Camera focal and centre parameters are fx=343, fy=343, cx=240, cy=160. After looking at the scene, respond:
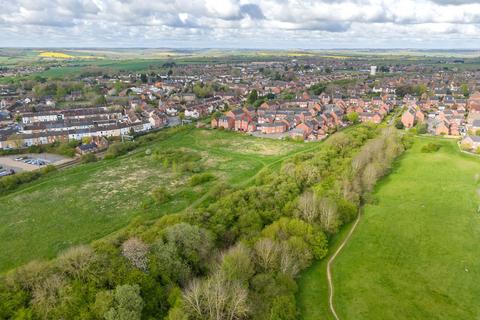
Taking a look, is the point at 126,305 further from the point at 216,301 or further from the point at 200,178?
the point at 200,178

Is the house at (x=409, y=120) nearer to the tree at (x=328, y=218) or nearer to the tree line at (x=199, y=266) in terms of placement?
the tree line at (x=199, y=266)

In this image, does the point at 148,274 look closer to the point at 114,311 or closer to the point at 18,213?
the point at 114,311

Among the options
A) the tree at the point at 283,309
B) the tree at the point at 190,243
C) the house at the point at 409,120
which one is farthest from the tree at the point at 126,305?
the house at the point at 409,120

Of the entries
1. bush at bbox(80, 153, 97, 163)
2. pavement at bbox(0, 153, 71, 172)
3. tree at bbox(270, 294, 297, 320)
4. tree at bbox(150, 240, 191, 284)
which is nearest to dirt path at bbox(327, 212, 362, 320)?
tree at bbox(270, 294, 297, 320)

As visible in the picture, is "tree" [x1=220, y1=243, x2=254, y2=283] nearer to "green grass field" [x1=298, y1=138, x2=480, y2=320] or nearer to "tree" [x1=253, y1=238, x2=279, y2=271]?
"tree" [x1=253, y1=238, x2=279, y2=271]

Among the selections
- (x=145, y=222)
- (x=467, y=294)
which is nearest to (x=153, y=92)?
(x=145, y=222)

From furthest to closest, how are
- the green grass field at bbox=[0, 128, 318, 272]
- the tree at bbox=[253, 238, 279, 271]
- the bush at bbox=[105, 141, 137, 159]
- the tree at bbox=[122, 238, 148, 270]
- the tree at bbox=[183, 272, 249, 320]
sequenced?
1. the bush at bbox=[105, 141, 137, 159]
2. the green grass field at bbox=[0, 128, 318, 272]
3. the tree at bbox=[253, 238, 279, 271]
4. the tree at bbox=[122, 238, 148, 270]
5. the tree at bbox=[183, 272, 249, 320]
